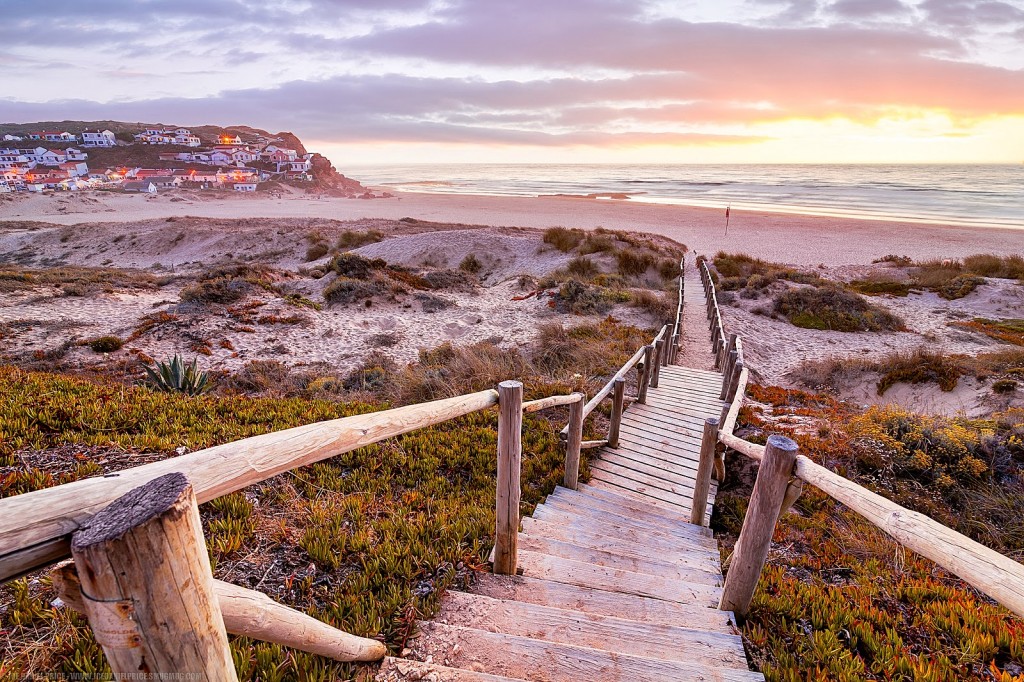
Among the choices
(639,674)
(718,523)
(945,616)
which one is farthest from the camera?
(718,523)

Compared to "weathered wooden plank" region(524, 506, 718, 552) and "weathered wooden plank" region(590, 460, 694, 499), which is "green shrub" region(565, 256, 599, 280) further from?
"weathered wooden plank" region(524, 506, 718, 552)

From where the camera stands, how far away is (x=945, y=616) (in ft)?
9.66

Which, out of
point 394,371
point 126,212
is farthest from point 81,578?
point 126,212

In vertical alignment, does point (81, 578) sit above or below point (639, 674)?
above

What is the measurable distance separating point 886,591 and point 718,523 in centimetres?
211

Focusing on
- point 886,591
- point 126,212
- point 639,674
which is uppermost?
point 126,212

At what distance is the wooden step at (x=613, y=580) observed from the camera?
3395mm

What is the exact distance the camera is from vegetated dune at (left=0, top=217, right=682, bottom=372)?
1146 centimetres

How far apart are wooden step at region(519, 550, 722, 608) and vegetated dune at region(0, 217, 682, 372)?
8229 millimetres

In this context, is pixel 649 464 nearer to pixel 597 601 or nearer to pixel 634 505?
pixel 634 505

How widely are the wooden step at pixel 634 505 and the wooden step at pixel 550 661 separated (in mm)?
2547

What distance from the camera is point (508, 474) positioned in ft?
10.1

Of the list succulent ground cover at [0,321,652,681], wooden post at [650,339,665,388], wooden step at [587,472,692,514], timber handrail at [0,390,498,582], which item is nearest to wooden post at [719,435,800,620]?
succulent ground cover at [0,321,652,681]

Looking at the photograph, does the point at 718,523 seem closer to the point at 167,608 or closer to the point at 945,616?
the point at 945,616
